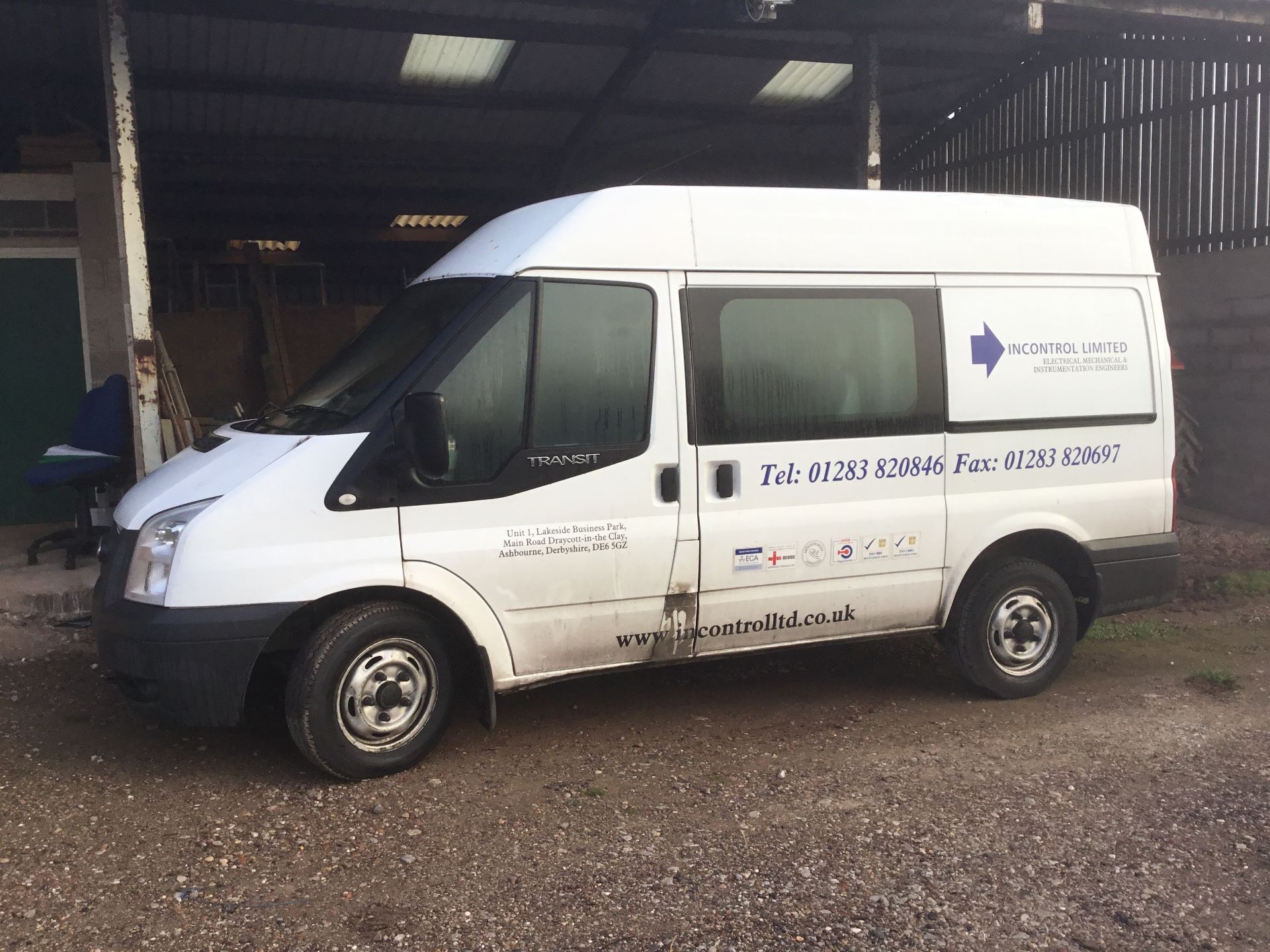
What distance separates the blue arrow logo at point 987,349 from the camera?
16.6ft

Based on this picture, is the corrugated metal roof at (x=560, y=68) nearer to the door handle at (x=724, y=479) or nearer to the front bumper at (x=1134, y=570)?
the door handle at (x=724, y=479)

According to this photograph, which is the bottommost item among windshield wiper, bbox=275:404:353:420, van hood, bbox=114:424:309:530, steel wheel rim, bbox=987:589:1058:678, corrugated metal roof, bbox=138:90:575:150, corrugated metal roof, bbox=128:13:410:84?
steel wheel rim, bbox=987:589:1058:678

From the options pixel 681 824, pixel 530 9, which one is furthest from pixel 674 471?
pixel 530 9

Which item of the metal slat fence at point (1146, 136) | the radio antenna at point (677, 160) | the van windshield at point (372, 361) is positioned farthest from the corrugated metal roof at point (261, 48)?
the metal slat fence at point (1146, 136)

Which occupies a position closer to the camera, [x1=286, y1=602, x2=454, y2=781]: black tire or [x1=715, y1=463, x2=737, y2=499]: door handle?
[x1=286, y1=602, x2=454, y2=781]: black tire

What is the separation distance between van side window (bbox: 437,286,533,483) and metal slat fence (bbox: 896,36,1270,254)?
777 cm

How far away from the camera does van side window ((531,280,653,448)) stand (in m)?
4.35

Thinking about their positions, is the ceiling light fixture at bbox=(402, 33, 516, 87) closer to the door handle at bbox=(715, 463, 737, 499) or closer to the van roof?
the van roof

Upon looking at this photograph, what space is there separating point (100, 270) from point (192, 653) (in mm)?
6040

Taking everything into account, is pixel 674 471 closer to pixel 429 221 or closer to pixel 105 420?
pixel 105 420

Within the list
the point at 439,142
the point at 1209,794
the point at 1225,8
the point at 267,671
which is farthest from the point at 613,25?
the point at 1209,794

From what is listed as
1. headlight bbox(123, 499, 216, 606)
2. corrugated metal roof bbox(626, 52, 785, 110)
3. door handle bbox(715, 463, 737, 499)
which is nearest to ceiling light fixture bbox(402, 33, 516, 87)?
corrugated metal roof bbox(626, 52, 785, 110)

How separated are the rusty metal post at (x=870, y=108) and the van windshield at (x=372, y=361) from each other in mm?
5230

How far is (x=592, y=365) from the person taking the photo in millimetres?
4410
